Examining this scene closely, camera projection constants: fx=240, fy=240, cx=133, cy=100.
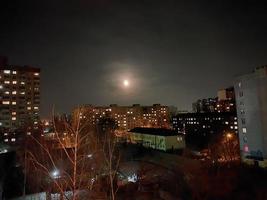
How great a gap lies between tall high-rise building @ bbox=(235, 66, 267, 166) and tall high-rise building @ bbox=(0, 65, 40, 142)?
48.9m

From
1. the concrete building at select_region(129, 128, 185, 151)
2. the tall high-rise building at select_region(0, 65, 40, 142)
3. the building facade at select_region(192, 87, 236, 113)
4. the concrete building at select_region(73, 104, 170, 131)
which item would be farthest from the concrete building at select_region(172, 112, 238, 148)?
the tall high-rise building at select_region(0, 65, 40, 142)

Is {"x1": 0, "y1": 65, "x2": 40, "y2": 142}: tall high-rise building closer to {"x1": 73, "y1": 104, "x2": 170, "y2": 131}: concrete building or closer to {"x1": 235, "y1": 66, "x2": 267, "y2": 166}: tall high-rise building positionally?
{"x1": 73, "y1": 104, "x2": 170, "y2": 131}: concrete building

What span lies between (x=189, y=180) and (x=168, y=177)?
212cm

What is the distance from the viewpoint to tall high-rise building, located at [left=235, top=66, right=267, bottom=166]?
31266 mm

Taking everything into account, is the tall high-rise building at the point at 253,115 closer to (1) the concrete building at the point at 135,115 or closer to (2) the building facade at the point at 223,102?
(2) the building facade at the point at 223,102

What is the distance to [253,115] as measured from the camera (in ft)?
108

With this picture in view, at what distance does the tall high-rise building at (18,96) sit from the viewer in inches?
2459

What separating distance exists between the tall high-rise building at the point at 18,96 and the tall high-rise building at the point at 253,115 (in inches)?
1925

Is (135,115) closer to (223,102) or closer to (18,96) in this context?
(223,102)

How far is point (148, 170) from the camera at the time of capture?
1006 inches

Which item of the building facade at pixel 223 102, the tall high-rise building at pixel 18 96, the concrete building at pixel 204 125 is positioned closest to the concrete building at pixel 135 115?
the building facade at pixel 223 102

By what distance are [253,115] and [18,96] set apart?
58.3 metres

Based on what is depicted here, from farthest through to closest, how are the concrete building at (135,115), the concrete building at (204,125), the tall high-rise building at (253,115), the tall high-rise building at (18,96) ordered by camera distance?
the concrete building at (135,115)
the tall high-rise building at (18,96)
the concrete building at (204,125)
the tall high-rise building at (253,115)

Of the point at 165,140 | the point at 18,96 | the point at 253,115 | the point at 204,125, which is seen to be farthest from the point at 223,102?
the point at 18,96
